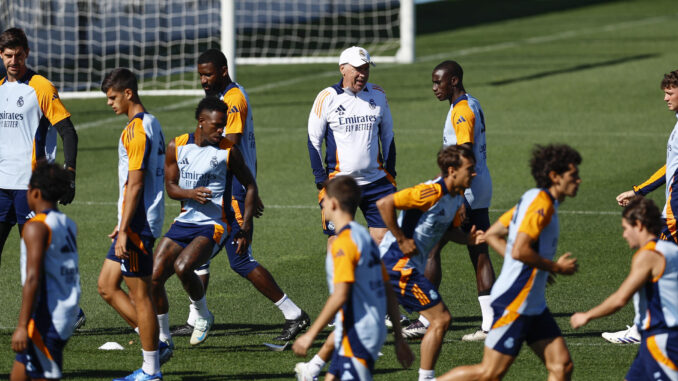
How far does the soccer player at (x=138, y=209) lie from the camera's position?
800 centimetres

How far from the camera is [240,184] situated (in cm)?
985

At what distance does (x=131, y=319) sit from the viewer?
8.46 meters

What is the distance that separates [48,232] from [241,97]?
3.37 meters

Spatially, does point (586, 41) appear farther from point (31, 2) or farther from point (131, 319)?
point (131, 319)

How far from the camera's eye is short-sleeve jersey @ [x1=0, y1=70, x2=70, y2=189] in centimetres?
955

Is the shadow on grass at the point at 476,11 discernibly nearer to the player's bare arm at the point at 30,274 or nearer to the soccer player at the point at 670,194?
the soccer player at the point at 670,194

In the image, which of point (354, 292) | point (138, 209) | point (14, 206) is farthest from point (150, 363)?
point (14, 206)

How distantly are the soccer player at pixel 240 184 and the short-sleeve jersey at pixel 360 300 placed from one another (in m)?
3.00

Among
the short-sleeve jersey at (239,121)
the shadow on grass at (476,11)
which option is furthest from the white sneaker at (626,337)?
the shadow on grass at (476,11)

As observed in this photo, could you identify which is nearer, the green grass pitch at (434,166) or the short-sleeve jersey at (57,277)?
the short-sleeve jersey at (57,277)

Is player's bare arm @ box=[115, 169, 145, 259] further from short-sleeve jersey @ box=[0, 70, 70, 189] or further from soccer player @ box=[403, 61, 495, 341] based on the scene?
soccer player @ box=[403, 61, 495, 341]

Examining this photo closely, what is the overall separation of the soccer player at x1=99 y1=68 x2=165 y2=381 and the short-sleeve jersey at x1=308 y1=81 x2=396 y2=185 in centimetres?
219

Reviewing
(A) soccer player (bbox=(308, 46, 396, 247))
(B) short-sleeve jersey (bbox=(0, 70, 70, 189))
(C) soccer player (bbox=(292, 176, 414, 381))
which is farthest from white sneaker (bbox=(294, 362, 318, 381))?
(B) short-sleeve jersey (bbox=(0, 70, 70, 189))

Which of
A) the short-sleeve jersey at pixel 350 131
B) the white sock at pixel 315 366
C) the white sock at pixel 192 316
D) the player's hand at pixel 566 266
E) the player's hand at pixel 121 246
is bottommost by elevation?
the white sock at pixel 192 316
